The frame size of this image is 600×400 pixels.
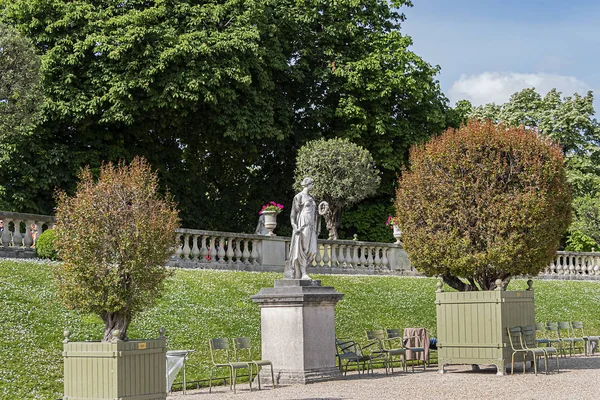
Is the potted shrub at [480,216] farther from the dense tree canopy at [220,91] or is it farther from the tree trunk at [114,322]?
the dense tree canopy at [220,91]

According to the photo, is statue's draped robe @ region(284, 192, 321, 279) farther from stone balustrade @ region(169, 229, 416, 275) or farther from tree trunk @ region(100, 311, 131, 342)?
stone balustrade @ region(169, 229, 416, 275)

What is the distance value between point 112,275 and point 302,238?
5.33 meters

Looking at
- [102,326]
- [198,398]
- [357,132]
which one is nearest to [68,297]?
[198,398]

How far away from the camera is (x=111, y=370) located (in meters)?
11.2

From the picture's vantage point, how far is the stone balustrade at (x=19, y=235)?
812 inches

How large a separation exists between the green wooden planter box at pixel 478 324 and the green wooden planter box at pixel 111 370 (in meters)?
7.24

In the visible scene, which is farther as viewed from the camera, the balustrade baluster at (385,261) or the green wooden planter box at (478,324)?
the balustrade baluster at (385,261)

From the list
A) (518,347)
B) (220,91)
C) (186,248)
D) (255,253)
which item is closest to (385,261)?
(255,253)

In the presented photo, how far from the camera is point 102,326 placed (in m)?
17.1

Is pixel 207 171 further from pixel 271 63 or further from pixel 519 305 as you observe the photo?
pixel 519 305

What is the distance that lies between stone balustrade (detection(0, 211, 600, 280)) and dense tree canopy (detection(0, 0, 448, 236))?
5401mm

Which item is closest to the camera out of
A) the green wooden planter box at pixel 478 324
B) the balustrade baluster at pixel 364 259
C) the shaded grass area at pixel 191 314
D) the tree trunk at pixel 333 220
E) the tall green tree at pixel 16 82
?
the shaded grass area at pixel 191 314

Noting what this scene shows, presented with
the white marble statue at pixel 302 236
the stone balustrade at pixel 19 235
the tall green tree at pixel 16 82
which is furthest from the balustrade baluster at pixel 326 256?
the white marble statue at pixel 302 236

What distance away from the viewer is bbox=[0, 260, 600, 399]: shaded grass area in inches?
583
